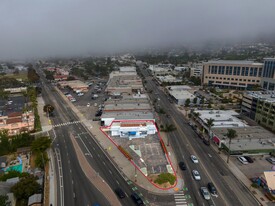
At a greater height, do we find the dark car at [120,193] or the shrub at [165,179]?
the shrub at [165,179]

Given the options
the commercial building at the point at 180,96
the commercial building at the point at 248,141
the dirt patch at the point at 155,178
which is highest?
the commercial building at the point at 180,96

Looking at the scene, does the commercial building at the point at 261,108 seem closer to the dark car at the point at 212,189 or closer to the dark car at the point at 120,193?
the dark car at the point at 212,189

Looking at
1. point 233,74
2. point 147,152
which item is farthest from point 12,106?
point 233,74

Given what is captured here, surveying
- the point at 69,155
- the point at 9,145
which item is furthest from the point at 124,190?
the point at 9,145

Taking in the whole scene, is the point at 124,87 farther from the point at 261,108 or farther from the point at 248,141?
the point at 248,141

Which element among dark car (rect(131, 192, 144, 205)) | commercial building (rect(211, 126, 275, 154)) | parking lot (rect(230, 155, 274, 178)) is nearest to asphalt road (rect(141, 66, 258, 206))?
parking lot (rect(230, 155, 274, 178))

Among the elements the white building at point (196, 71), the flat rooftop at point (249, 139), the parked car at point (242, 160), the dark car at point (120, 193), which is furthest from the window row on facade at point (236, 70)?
the dark car at point (120, 193)
